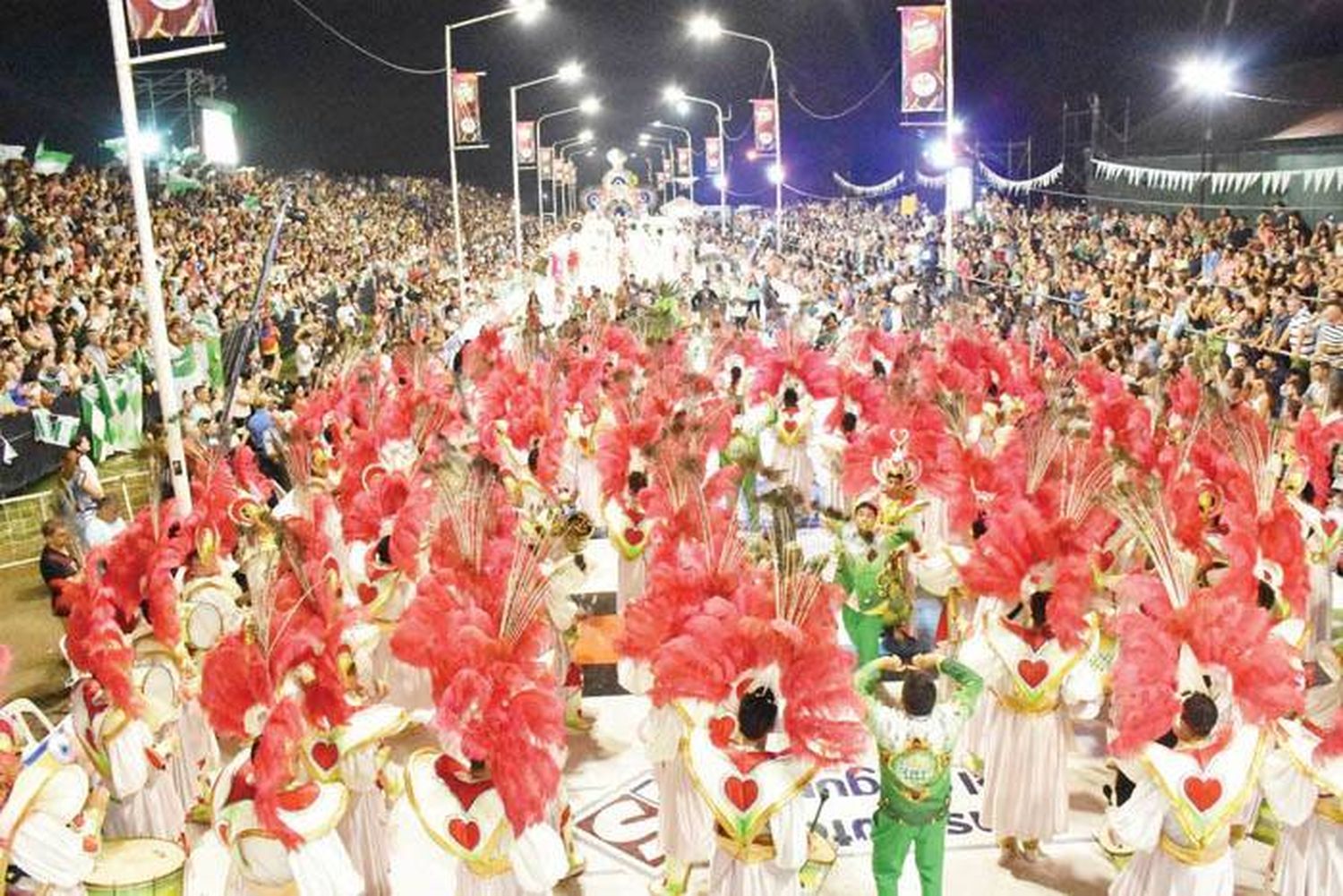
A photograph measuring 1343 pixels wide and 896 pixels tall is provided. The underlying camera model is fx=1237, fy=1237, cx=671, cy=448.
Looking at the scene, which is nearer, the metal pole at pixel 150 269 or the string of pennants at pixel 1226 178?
the metal pole at pixel 150 269

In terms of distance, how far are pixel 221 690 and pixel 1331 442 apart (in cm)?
751

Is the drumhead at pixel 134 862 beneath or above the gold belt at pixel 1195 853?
beneath

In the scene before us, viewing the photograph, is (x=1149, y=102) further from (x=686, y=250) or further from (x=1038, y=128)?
(x=686, y=250)

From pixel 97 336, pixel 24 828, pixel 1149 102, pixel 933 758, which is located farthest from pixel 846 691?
pixel 1149 102

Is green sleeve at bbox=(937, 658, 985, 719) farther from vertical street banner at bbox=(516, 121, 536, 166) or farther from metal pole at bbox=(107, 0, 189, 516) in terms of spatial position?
vertical street banner at bbox=(516, 121, 536, 166)

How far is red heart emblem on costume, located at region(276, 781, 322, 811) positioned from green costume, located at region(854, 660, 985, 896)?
7.47ft

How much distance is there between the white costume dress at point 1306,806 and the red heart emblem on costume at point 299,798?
3.75 metres

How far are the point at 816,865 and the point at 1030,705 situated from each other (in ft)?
4.64

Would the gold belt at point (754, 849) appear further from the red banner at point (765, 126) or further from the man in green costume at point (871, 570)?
the red banner at point (765, 126)

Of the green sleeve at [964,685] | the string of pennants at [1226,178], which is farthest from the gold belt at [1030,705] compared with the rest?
the string of pennants at [1226,178]

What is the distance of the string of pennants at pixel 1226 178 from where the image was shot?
19.0 meters

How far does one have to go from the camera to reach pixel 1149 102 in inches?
1204

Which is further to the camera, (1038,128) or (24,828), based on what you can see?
(1038,128)

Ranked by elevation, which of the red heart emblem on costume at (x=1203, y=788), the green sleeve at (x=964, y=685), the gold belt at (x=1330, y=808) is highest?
the green sleeve at (x=964, y=685)
